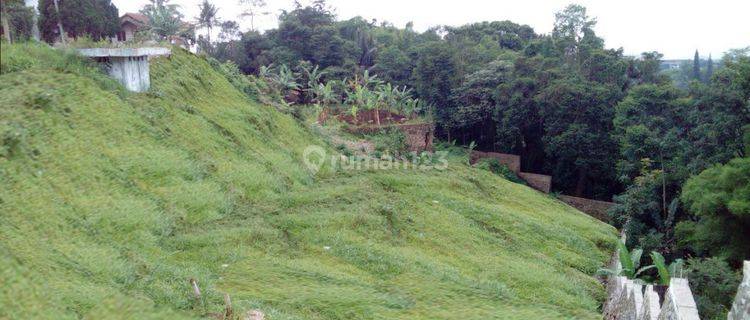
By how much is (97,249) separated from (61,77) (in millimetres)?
4006

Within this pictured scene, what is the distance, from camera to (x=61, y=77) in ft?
29.3

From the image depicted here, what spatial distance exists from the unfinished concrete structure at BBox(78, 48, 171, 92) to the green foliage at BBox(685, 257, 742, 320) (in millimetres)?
10503

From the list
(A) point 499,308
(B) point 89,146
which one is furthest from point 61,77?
(A) point 499,308

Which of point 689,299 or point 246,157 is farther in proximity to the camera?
point 246,157

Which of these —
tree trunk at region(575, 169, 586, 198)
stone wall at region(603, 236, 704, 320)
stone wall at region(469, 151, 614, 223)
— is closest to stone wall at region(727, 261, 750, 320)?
stone wall at region(603, 236, 704, 320)

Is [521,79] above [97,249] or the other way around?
above

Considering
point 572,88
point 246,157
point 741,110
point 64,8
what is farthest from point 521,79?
point 64,8

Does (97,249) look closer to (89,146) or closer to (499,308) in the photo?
(89,146)

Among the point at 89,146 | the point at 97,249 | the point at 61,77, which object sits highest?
the point at 61,77

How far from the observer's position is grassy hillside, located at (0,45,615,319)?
5645 mm

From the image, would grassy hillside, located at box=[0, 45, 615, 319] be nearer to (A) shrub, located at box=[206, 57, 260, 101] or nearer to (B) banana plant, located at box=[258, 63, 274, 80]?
(A) shrub, located at box=[206, 57, 260, 101]

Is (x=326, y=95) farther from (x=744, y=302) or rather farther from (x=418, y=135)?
(x=744, y=302)

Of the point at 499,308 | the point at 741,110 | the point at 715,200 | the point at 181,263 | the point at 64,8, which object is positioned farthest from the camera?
the point at 741,110

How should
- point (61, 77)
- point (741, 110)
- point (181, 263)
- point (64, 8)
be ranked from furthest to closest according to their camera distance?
point (741, 110), point (64, 8), point (61, 77), point (181, 263)
